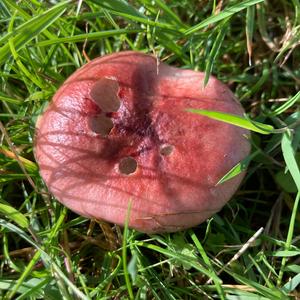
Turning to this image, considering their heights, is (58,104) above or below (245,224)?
above

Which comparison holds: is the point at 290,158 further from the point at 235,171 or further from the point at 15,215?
the point at 15,215

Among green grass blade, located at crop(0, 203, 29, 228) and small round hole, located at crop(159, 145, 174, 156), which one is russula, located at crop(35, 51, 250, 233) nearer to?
small round hole, located at crop(159, 145, 174, 156)

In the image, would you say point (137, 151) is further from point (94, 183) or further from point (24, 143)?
point (24, 143)

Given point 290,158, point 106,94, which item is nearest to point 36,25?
point 106,94

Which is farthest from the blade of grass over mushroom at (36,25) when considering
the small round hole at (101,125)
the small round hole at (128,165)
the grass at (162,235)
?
the small round hole at (128,165)

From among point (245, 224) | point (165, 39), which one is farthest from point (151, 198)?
point (165, 39)

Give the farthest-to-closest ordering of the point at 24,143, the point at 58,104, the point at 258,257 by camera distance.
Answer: the point at 24,143
the point at 258,257
the point at 58,104

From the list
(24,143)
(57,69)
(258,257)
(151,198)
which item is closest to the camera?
(151,198)
